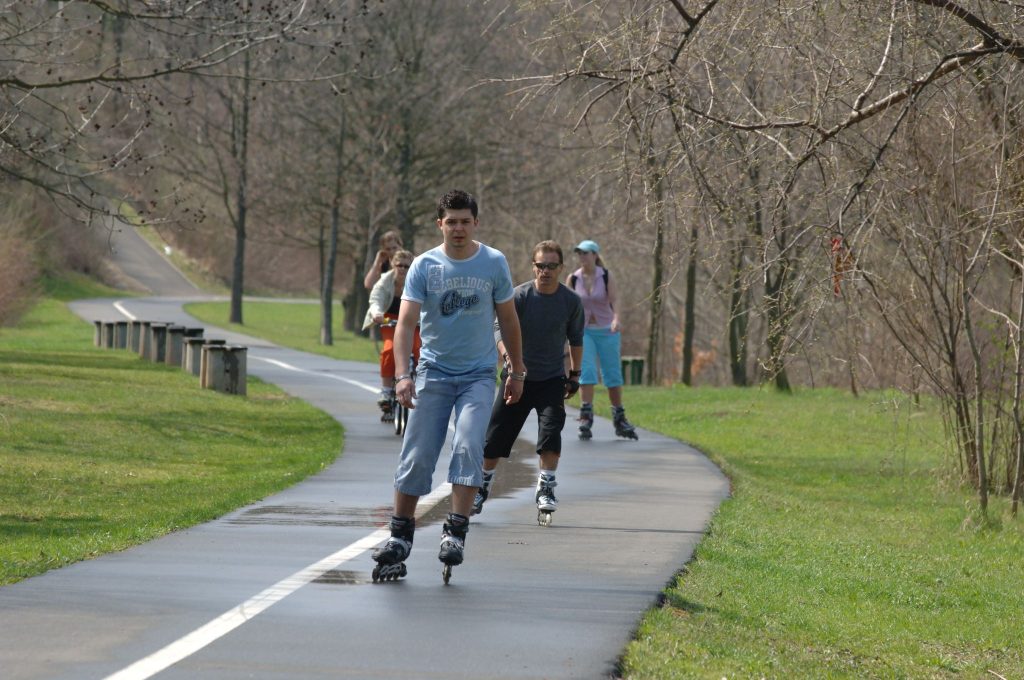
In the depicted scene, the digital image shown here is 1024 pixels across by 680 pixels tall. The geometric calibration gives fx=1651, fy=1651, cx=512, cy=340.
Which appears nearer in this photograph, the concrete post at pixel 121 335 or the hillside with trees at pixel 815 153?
the hillside with trees at pixel 815 153

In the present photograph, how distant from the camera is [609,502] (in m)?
12.0

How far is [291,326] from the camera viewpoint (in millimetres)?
56500

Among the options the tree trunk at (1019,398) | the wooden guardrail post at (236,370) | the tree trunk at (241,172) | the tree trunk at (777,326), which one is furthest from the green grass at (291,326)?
the tree trunk at (777,326)

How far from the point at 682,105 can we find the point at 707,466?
6.03 meters

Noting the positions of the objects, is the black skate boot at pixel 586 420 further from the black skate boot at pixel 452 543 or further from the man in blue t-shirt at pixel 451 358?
the black skate boot at pixel 452 543

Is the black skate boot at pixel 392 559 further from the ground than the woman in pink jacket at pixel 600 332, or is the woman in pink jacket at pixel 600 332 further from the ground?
the woman in pink jacket at pixel 600 332

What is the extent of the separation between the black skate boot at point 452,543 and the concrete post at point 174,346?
2200cm

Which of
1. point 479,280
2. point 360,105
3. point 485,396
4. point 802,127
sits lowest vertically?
point 485,396

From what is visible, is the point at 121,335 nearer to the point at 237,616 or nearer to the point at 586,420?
the point at 586,420

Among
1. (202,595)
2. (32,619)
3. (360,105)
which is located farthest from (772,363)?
(360,105)

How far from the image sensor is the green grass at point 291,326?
40.1 metres

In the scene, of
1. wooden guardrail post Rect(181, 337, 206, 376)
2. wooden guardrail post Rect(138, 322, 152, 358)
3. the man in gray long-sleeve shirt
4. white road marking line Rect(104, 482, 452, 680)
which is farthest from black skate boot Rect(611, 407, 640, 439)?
wooden guardrail post Rect(138, 322, 152, 358)

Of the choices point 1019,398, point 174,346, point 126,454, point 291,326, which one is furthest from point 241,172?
point 1019,398

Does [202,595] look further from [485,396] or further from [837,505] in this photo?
[837,505]
